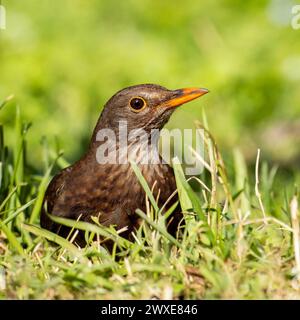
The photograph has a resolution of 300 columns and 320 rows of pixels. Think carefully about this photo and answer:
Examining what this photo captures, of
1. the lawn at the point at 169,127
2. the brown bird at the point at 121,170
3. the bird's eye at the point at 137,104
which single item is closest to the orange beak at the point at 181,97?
the brown bird at the point at 121,170

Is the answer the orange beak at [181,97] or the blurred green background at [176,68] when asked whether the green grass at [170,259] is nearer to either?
the orange beak at [181,97]

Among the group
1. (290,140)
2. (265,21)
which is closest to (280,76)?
(290,140)

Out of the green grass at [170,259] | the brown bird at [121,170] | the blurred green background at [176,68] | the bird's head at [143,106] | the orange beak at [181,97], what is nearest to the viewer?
the green grass at [170,259]

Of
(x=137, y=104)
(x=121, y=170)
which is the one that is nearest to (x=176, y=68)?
(x=137, y=104)

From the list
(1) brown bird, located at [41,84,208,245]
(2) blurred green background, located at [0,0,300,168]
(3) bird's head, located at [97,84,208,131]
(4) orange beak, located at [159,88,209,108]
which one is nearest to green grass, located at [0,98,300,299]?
(1) brown bird, located at [41,84,208,245]

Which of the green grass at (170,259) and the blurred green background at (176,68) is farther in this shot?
the blurred green background at (176,68)
